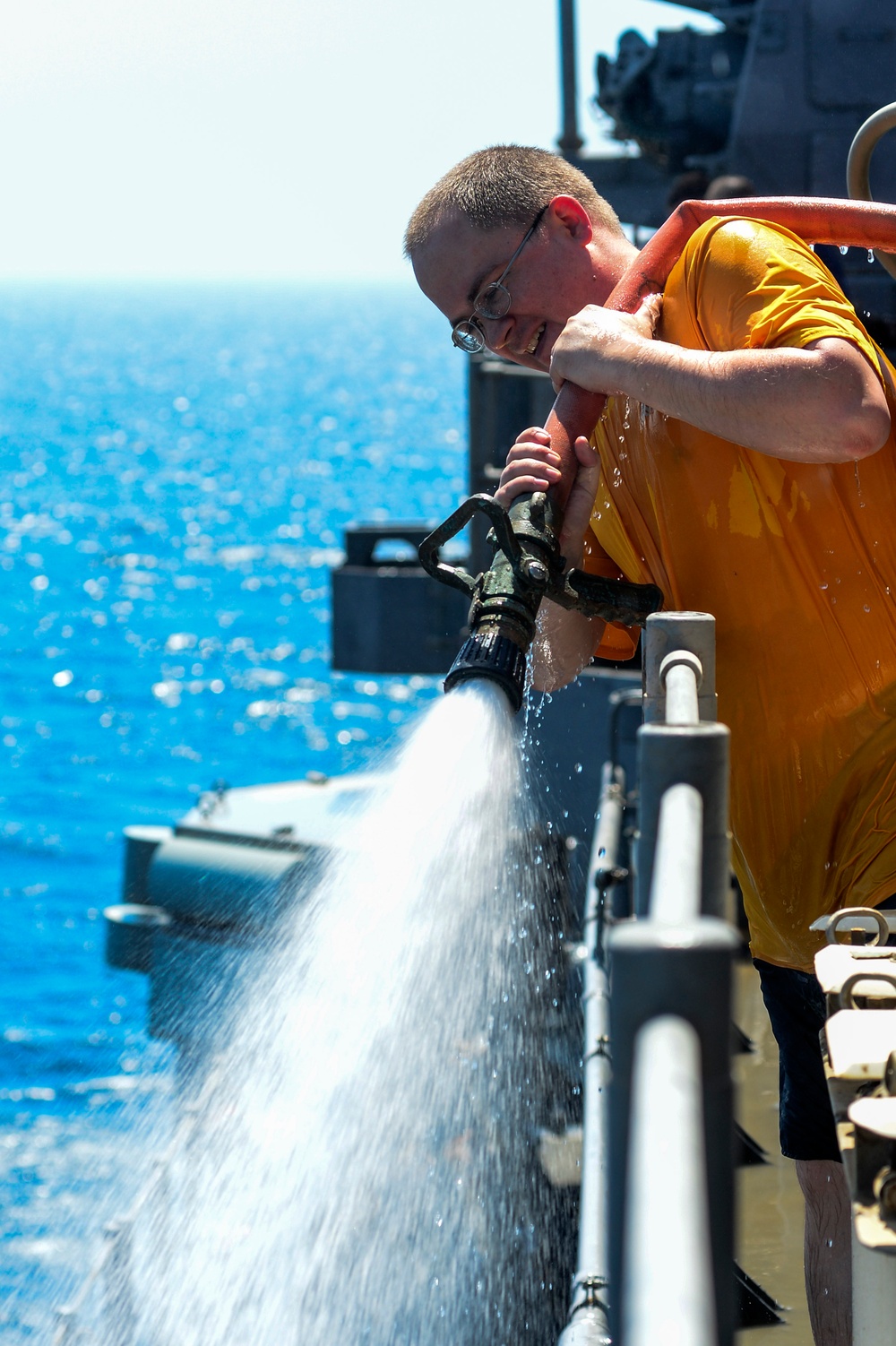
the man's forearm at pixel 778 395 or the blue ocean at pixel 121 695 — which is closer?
the man's forearm at pixel 778 395

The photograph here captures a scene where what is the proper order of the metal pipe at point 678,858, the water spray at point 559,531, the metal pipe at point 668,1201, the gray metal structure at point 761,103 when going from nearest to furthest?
the metal pipe at point 668,1201 < the metal pipe at point 678,858 < the water spray at point 559,531 < the gray metal structure at point 761,103

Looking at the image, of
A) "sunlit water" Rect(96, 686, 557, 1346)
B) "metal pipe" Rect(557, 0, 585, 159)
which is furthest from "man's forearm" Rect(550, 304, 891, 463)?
"metal pipe" Rect(557, 0, 585, 159)

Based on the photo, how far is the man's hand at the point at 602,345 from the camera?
7.50 ft

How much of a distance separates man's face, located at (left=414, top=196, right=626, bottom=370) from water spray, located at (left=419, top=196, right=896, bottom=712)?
11cm

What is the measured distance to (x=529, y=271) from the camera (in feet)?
8.43

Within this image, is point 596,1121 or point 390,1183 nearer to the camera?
point 596,1121

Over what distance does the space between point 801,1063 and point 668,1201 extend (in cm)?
163

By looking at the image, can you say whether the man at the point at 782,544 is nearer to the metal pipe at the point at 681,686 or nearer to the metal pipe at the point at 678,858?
the metal pipe at the point at 681,686

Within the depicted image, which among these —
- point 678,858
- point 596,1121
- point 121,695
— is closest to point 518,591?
point 678,858

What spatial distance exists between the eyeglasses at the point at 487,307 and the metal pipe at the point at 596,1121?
117 centimetres

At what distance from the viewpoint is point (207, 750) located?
31.7m

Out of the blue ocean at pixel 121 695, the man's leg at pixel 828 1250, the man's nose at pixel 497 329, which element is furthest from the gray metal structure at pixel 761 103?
the blue ocean at pixel 121 695

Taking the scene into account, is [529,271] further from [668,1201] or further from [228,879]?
[228,879]

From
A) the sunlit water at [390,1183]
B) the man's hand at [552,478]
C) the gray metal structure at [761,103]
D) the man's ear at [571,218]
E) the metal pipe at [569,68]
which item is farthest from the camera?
the metal pipe at [569,68]
